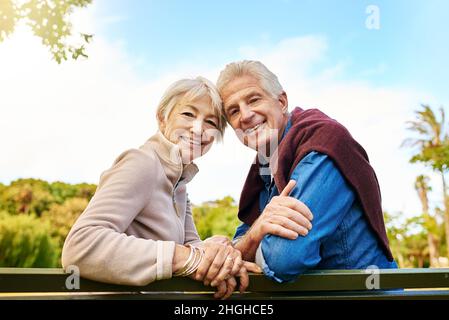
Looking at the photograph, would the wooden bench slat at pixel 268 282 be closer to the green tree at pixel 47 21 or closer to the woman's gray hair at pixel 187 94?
the woman's gray hair at pixel 187 94

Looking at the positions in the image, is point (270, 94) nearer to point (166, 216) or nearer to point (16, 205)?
point (166, 216)

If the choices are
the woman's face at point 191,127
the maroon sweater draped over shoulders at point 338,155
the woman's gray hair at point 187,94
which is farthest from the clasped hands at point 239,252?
the woman's gray hair at point 187,94

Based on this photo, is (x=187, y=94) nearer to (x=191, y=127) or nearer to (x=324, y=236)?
(x=191, y=127)

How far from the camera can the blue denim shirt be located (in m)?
1.17

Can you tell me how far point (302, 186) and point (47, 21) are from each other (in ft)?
7.51

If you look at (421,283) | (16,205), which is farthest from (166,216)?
(16,205)

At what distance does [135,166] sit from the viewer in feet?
4.17

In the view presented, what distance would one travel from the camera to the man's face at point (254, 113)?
1.62 m

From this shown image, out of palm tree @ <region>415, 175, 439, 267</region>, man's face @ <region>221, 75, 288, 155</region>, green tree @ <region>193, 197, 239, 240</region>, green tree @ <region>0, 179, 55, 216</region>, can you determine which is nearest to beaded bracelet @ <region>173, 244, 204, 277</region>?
man's face @ <region>221, 75, 288, 155</region>

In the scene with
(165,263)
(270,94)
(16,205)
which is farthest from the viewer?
(16,205)

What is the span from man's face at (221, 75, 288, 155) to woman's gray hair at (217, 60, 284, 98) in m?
0.01

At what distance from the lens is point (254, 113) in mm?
1646

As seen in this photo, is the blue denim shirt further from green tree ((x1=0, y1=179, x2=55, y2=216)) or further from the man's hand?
green tree ((x1=0, y1=179, x2=55, y2=216))
